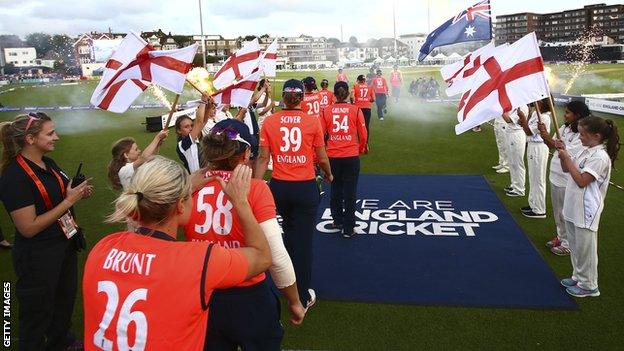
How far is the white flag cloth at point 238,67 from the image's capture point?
7.89 meters

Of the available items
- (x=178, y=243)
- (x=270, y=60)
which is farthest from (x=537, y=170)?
(x=178, y=243)

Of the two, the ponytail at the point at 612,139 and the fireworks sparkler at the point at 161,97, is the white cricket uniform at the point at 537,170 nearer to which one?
the ponytail at the point at 612,139

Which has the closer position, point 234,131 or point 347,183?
point 234,131

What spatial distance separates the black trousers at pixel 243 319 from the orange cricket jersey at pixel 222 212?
10 cm

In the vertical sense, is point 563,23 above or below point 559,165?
above

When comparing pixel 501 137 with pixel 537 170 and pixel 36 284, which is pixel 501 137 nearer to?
pixel 537 170

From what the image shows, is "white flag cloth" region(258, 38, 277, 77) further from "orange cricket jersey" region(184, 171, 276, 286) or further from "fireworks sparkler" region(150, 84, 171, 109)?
"fireworks sparkler" region(150, 84, 171, 109)

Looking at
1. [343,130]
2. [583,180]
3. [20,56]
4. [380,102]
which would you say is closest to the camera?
[583,180]

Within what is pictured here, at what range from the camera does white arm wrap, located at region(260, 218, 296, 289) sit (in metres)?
2.87

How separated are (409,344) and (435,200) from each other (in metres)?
5.04

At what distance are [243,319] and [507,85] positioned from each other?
3479mm

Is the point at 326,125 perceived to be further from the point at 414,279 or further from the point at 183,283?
the point at 183,283

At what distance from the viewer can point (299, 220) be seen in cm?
501

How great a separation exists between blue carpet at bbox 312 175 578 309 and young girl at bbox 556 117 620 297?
33 centimetres
